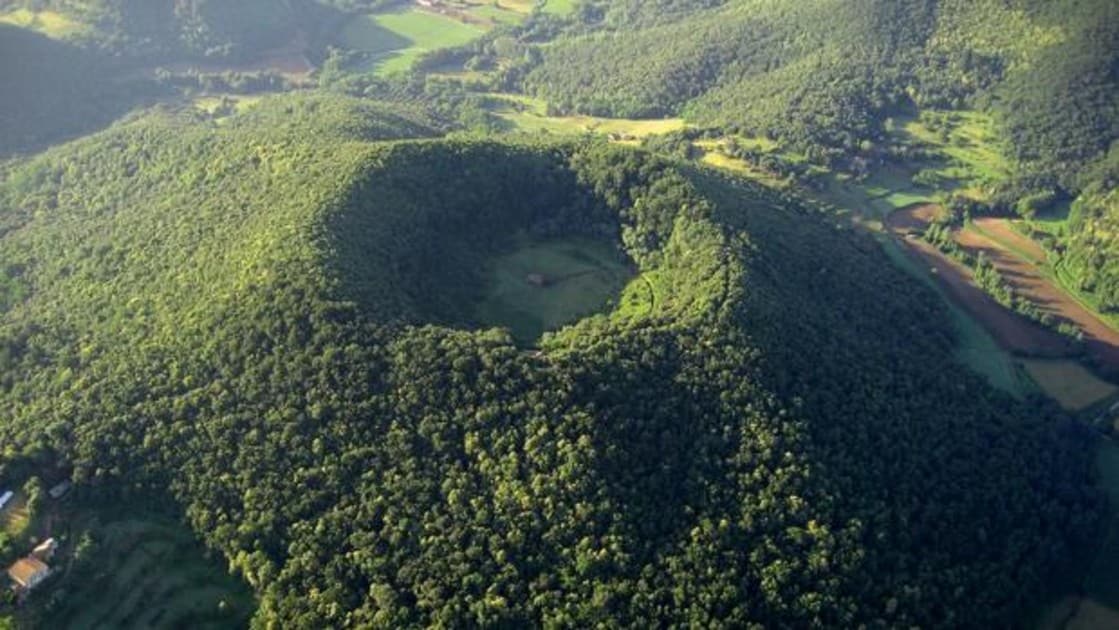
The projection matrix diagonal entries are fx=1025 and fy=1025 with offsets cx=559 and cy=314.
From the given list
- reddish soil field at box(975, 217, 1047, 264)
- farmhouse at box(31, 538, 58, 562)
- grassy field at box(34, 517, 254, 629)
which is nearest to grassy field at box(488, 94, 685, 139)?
reddish soil field at box(975, 217, 1047, 264)

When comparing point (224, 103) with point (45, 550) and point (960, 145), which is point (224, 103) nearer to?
point (45, 550)

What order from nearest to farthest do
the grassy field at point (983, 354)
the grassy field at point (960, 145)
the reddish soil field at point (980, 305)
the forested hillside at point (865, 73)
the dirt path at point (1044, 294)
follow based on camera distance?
the grassy field at point (983, 354) < the reddish soil field at point (980, 305) < the dirt path at point (1044, 294) < the grassy field at point (960, 145) < the forested hillside at point (865, 73)

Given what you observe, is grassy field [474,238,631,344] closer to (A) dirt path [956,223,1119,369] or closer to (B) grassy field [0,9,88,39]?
(A) dirt path [956,223,1119,369]

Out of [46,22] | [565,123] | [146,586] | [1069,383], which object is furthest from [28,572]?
[46,22]

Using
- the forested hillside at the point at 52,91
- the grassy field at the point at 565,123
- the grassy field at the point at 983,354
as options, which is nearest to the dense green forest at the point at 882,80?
the grassy field at the point at 565,123

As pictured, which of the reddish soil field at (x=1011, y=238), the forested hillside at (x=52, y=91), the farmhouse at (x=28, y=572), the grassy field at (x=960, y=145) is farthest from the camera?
the forested hillside at (x=52, y=91)

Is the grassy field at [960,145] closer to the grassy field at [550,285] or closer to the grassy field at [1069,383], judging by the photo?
the grassy field at [1069,383]

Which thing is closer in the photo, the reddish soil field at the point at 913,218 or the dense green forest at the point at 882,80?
the reddish soil field at the point at 913,218

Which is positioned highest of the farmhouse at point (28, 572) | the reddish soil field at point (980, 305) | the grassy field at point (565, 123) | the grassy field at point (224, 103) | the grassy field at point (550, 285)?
the grassy field at point (550, 285)
